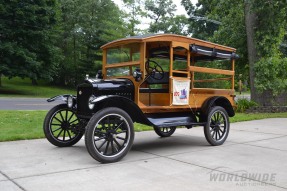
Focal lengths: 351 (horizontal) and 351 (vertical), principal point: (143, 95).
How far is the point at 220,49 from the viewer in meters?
7.42

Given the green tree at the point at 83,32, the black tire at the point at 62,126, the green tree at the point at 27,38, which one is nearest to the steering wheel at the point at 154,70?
the black tire at the point at 62,126

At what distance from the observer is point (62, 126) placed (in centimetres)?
664

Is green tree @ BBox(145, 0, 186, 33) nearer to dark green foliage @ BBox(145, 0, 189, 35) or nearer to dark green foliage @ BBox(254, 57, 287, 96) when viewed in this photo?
dark green foliage @ BBox(145, 0, 189, 35)

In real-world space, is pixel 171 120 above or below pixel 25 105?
above

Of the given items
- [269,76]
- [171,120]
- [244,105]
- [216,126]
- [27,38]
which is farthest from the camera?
[27,38]

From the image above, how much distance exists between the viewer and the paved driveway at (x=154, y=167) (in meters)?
4.25

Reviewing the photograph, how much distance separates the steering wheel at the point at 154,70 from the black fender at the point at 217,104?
3.55 feet

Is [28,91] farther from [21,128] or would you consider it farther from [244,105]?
[21,128]

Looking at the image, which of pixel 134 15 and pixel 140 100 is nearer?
pixel 140 100

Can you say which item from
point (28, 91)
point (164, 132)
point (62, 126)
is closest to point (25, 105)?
point (164, 132)

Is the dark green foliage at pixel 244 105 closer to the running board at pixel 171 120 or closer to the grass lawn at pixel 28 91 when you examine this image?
the running board at pixel 171 120

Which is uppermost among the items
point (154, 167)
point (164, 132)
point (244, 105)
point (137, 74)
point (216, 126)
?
point (137, 74)

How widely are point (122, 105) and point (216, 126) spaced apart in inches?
89.6

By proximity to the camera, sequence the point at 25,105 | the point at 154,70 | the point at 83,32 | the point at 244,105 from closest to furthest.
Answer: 1. the point at 154,70
2. the point at 244,105
3. the point at 25,105
4. the point at 83,32
